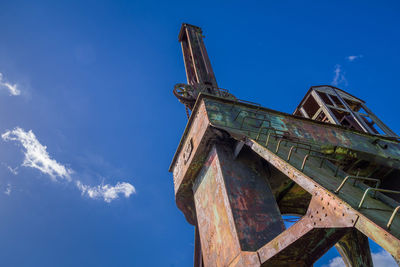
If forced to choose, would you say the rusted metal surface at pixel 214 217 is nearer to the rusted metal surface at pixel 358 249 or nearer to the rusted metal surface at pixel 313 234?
the rusted metal surface at pixel 313 234

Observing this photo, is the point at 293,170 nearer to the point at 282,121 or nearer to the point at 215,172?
the point at 215,172

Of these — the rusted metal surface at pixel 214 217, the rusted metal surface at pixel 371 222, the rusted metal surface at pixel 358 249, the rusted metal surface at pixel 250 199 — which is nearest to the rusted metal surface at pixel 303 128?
the rusted metal surface at pixel 250 199

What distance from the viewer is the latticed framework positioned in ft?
12.3

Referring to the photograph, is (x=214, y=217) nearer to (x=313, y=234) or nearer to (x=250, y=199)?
(x=250, y=199)

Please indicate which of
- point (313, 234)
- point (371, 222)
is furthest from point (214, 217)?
point (371, 222)

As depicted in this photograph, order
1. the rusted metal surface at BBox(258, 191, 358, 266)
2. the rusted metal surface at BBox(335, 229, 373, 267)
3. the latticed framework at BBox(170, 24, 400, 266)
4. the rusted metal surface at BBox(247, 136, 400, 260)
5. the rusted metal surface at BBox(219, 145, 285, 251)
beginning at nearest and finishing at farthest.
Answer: the rusted metal surface at BBox(247, 136, 400, 260) < the rusted metal surface at BBox(258, 191, 358, 266) < the latticed framework at BBox(170, 24, 400, 266) < the rusted metal surface at BBox(219, 145, 285, 251) < the rusted metal surface at BBox(335, 229, 373, 267)

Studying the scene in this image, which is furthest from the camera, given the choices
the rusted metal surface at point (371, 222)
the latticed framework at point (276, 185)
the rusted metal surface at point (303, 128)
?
the rusted metal surface at point (303, 128)

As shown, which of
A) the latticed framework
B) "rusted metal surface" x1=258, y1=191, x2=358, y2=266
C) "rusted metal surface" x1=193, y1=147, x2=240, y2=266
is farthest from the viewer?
"rusted metal surface" x1=193, y1=147, x2=240, y2=266

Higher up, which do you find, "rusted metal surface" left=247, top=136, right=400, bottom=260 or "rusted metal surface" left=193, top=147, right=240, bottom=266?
"rusted metal surface" left=193, top=147, right=240, bottom=266

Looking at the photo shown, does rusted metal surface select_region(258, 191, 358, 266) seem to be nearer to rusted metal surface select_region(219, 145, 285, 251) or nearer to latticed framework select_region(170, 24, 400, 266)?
latticed framework select_region(170, 24, 400, 266)

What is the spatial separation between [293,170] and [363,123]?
9255 millimetres

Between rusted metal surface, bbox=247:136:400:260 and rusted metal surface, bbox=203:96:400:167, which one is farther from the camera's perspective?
rusted metal surface, bbox=203:96:400:167

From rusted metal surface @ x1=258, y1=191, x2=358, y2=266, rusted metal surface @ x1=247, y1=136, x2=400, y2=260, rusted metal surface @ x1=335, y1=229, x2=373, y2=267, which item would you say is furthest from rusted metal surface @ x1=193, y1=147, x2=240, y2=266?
rusted metal surface @ x1=335, y1=229, x2=373, y2=267

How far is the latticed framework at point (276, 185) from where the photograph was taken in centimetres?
376
